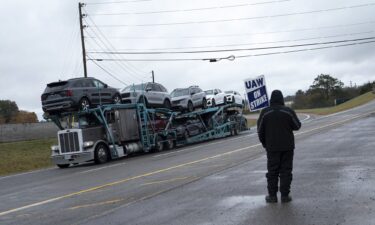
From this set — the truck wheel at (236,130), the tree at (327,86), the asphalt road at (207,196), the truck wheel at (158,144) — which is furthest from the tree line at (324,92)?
the asphalt road at (207,196)

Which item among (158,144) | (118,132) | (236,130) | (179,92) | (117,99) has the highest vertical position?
(179,92)

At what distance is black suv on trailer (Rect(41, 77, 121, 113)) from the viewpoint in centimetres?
2192

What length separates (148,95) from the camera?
27266mm

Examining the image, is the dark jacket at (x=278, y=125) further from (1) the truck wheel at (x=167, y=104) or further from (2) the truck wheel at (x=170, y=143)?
(1) the truck wheel at (x=167, y=104)

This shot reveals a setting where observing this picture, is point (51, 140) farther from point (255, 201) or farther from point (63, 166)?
point (255, 201)

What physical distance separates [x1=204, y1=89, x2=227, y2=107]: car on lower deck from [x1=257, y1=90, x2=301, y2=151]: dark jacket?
2609 cm

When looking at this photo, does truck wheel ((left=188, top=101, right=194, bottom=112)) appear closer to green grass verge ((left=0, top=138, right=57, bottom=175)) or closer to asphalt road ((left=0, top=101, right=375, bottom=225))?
green grass verge ((left=0, top=138, right=57, bottom=175))

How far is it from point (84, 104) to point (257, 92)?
1154 centimetres

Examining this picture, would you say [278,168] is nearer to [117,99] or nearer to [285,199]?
[285,199]

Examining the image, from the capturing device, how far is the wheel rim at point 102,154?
2294 centimetres

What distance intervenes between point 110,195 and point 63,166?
1306 cm

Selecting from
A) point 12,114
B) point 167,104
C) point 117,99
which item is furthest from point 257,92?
point 12,114

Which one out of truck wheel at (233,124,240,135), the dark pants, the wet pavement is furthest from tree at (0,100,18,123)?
the dark pants

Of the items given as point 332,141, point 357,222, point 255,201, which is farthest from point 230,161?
point 357,222
